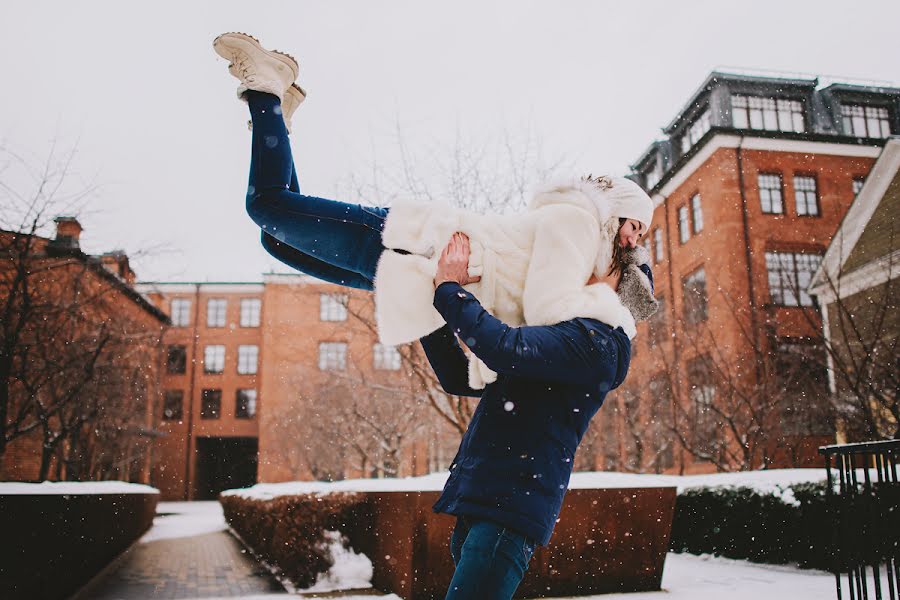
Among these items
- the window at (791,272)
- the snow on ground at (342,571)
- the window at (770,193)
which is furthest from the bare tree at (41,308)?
the window at (770,193)

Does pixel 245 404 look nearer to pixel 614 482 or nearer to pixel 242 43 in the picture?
pixel 614 482

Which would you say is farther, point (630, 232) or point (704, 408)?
point (704, 408)

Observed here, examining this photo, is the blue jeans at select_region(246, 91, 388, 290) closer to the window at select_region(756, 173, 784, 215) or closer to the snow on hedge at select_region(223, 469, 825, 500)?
the snow on hedge at select_region(223, 469, 825, 500)

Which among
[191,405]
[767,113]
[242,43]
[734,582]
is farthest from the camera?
[191,405]

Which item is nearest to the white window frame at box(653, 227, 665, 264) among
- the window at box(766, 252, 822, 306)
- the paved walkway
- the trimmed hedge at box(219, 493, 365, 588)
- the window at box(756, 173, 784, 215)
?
the window at box(756, 173, 784, 215)

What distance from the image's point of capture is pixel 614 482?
6914 millimetres

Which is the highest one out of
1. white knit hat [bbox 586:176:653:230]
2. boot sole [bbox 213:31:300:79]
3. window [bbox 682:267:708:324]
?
window [bbox 682:267:708:324]

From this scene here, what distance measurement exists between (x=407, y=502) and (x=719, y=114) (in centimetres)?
2341

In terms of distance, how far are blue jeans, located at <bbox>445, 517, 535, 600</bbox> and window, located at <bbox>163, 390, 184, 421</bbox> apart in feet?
149

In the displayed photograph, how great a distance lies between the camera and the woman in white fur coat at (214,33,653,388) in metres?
1.99

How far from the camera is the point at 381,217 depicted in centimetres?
210

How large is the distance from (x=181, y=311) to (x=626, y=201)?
45.9 meters

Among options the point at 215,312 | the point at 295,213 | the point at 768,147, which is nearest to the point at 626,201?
the point at 295,213

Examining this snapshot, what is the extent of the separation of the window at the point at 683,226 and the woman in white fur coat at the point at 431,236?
25.7 meters
